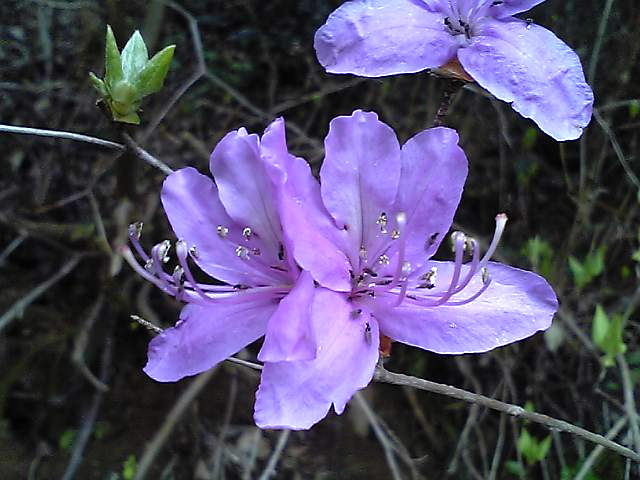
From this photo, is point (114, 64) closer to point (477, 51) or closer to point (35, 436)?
point (477, 51)

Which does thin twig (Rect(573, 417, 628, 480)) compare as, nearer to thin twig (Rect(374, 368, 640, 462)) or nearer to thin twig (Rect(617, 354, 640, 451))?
thin twig (Rect(617, 354, 640, 451))

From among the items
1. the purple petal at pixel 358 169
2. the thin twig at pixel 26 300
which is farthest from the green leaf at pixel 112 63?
the thin twig at pixel 26 300

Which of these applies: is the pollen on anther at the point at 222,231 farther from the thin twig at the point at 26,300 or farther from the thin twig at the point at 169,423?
the thin twig at the point at 26,300

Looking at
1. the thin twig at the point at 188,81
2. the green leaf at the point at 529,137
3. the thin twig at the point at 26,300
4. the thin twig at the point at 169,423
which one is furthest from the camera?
the green leaf at the point at 529,137

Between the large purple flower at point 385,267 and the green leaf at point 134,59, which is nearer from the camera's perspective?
the large purple flower at point 385,267

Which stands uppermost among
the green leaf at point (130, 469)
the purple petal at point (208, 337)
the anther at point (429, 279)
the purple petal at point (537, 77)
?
the purple petal at point (537, 77)

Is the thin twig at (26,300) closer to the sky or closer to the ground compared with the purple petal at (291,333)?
closer to the ground

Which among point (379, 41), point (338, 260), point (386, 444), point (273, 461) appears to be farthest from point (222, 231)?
point (386, 444)

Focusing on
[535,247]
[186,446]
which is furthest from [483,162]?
[186,446]
